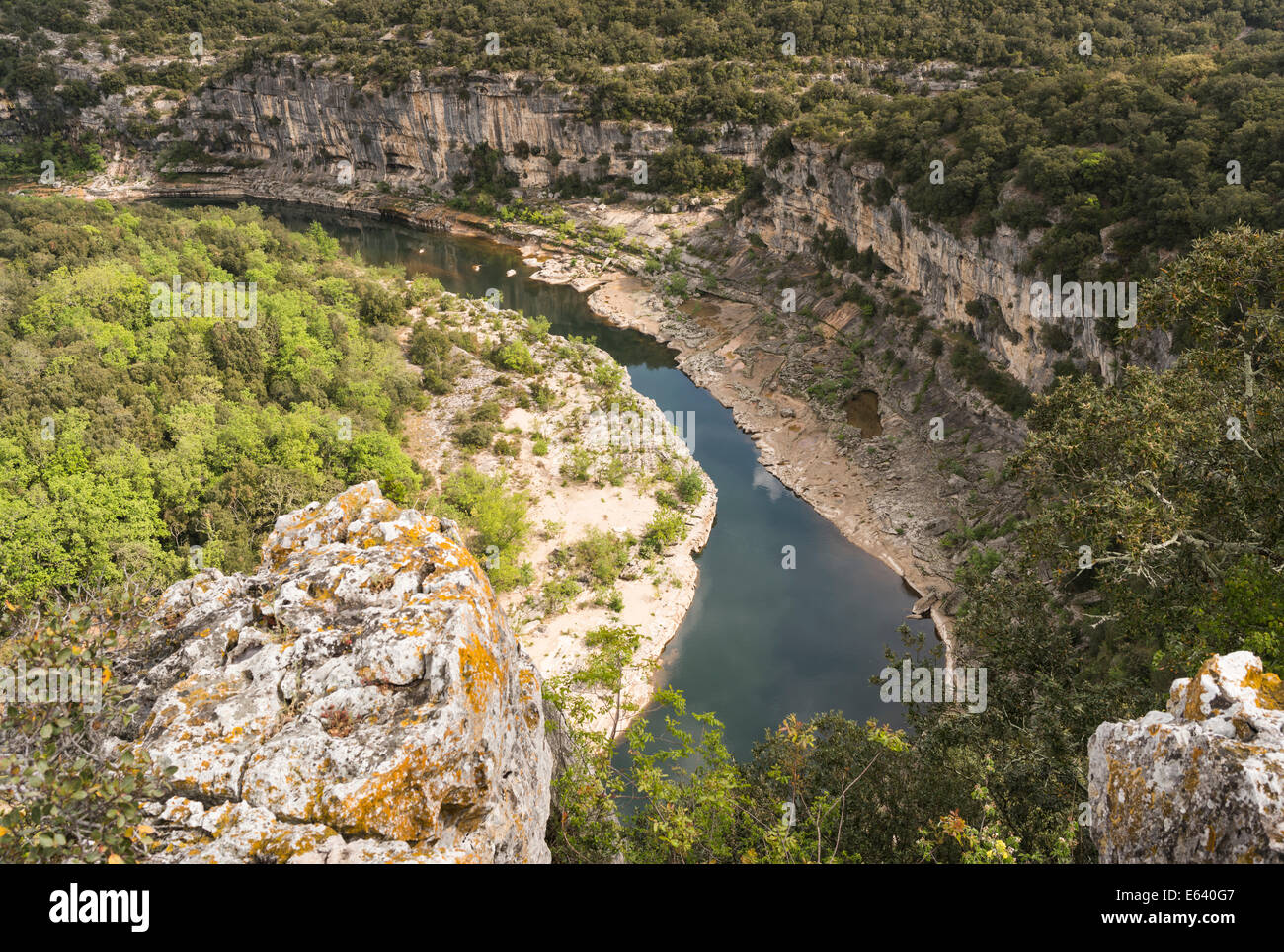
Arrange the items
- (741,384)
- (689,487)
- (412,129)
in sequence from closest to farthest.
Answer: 1. (689,487)
2. (741,384)
3. (412,129)

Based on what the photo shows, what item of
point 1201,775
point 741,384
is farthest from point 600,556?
point 1201,775

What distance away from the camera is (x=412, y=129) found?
91.4 meters

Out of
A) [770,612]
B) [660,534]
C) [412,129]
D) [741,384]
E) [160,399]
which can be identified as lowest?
[770,612]

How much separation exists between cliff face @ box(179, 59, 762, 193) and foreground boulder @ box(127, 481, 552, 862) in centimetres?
7259

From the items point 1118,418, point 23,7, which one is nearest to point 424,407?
point 1118,418

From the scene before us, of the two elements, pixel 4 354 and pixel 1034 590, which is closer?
pixel 1034 590

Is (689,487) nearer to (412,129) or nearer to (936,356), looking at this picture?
(936,356)

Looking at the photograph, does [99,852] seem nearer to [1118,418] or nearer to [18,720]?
[18,720]

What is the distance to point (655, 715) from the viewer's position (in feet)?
95.6

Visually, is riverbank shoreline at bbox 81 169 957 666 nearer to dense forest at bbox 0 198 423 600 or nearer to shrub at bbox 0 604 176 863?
dense forest at bbox 0 198 423 600

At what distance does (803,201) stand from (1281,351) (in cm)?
4741

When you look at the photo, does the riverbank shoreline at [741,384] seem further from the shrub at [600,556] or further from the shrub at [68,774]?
the shrub at [68,774]

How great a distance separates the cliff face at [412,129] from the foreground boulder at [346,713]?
72585 mm

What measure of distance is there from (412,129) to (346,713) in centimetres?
9550
